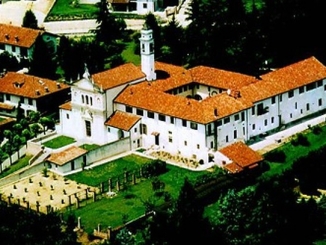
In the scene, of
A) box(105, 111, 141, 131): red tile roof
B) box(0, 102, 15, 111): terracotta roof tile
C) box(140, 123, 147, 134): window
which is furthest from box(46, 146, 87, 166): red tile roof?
box(0, 102, 15, 111): terracotta roof tile

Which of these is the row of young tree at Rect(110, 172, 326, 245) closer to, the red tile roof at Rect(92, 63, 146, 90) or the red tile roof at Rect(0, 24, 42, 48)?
the red tile roof at Rect(92, 63, 146, 90)

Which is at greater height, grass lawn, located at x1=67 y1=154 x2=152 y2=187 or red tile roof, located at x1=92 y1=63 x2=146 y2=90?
red tile roof, located at x1=92 y1=63 x2=146 y2=90

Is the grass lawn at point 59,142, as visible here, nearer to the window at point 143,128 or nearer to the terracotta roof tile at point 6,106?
the window at point 143,128

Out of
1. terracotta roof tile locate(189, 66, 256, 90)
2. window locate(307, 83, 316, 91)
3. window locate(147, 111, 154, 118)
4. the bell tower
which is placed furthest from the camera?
window locate(307, 83, 316, 91)

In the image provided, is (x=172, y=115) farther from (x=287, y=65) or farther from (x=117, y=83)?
(x=287, y=65)

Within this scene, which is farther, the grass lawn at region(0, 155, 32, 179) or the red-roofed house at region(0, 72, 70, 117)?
the red-roofed house at region(0, 72, 70, 117)
